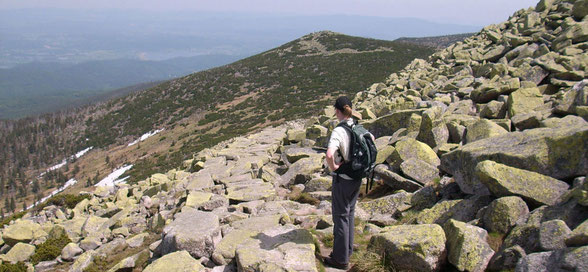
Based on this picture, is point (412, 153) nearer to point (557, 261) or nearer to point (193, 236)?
point (557, 261)

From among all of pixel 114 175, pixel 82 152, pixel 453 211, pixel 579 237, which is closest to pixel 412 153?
pixel 453 211

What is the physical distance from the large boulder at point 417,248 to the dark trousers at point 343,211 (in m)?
0.71

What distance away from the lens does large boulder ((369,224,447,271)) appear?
567 cm

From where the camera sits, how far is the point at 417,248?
5.70 metres

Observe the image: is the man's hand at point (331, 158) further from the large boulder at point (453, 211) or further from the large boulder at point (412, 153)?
the large boulder at point (412, 153)

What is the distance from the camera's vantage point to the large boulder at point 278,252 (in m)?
6.16

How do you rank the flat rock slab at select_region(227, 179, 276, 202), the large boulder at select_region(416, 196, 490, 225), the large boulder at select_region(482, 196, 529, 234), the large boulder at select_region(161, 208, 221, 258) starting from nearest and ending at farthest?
the large boulder at select_region(482, 196, 529, 234)
the large boulder at select_region(416, 196, 490, 225)
the large boulder at select_region(161, 208, 221, 258)
the flat rock slab at select_region(227, 179, 276, 202)

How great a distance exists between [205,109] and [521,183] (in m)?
68.1

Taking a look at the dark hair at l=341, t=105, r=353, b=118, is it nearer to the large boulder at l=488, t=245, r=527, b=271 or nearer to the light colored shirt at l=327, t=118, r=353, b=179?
the light colored shirt at l=327, t=118, r=353, b=179

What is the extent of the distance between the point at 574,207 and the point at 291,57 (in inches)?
3660

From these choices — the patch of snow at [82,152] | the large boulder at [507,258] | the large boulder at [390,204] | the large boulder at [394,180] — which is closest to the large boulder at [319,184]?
the large boulder at [394,180]

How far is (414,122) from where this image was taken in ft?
41.0

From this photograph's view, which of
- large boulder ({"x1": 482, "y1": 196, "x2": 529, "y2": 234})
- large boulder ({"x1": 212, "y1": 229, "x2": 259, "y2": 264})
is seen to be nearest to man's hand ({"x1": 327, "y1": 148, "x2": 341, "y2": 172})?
large boulder ({"x1": 212, "y1": 229, "x2": 259, "y2": 264})

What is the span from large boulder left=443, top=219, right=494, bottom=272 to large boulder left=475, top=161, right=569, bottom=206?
115cm
